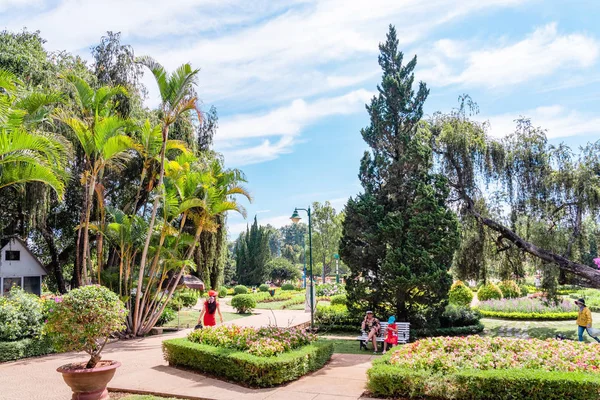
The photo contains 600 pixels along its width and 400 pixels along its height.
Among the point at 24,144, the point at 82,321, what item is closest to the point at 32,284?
the point at 24,144

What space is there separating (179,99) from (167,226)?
3853 mm

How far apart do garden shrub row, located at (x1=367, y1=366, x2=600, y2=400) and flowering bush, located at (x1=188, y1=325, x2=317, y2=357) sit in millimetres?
2154

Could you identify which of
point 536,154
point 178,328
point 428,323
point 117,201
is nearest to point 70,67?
point 117,201

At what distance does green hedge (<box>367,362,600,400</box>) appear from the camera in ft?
20.4

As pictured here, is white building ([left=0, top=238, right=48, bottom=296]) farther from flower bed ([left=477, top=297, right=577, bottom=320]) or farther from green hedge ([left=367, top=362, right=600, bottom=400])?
flower bed ([left=477, top=297, right=577, bottom=320])

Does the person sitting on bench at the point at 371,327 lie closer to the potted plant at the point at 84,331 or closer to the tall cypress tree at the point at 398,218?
the tall cypress tree at the point at 398,218

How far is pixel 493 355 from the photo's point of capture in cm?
759

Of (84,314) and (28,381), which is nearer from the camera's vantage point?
(84,314)

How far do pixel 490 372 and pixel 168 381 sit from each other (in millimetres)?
5533

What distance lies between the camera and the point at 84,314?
277 inches

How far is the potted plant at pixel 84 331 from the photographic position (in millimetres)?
6957

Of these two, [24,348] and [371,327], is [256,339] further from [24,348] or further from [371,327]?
[24,348]

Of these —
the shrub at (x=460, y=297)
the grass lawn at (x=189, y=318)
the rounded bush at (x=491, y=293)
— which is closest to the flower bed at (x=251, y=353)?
the grass lawn at (x=189, y=318)

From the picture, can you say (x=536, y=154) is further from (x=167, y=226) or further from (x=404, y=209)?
(x=167, y=226)
